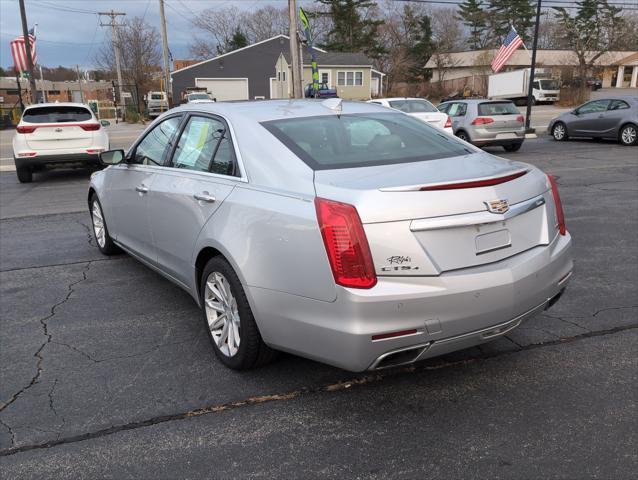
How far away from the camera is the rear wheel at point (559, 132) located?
1938 centimetres

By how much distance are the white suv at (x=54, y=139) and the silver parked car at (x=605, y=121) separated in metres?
14.9

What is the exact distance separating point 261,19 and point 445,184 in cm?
7586

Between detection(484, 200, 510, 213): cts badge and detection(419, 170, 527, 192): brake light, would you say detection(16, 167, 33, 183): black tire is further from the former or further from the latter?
detection(484, 200, 510, 213): cts badge

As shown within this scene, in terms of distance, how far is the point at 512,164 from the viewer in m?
3.44

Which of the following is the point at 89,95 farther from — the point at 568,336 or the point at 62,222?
the point at 568,336

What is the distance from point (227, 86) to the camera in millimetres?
52406

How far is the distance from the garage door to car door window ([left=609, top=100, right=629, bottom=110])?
3866 centimetres

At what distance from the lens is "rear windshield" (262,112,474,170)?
10.9 ft

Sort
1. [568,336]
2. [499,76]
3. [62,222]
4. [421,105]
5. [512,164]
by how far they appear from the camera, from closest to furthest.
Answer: [512,164], [568,336], [62,222], [421,105], [499,76]

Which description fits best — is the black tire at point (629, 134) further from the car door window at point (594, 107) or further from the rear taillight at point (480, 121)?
the rear taillight at point (480, 121)

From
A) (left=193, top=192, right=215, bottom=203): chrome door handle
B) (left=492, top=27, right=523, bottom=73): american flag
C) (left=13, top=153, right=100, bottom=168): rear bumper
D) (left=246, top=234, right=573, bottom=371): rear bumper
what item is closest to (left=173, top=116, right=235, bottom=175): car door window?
(left=193, top=192, right=215, bottom=203): chrome door handle

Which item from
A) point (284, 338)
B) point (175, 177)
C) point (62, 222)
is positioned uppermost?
point (175, 177)

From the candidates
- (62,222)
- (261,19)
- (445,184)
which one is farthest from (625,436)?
(261,19)

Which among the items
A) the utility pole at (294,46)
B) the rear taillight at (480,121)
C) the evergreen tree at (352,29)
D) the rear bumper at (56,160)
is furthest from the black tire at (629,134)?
the evergreen tree at (352,29)
